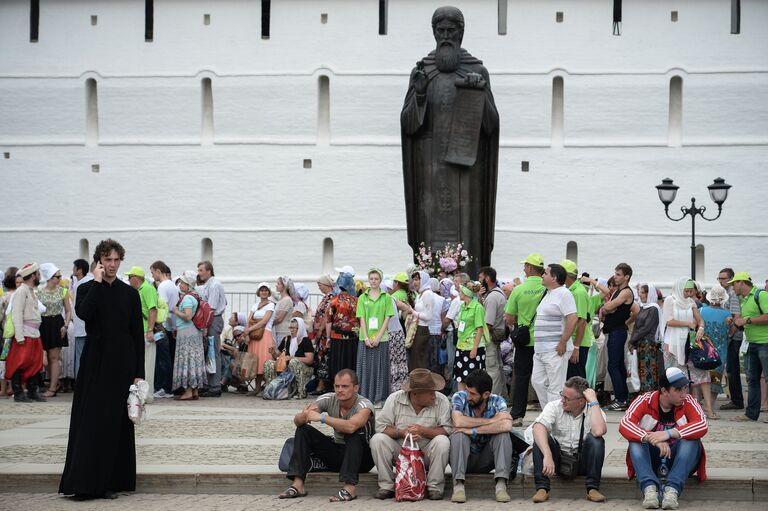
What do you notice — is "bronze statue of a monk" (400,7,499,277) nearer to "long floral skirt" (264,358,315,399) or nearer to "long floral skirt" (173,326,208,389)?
"long floral skirt" (264,358,315,399)

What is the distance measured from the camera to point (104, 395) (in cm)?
854

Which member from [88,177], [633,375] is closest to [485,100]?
[633,375]

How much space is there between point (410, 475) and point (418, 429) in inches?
13.1

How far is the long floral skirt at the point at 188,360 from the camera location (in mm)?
14805

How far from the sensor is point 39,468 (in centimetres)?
914

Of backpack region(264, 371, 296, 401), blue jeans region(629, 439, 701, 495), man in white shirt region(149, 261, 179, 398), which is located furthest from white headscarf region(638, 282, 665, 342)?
man in white shirt region(149, 261, 179, 398)

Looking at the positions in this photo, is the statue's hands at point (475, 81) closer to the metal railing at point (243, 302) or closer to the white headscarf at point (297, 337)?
the white headscarf at point (297, 337)

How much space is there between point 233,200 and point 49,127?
20.0ft

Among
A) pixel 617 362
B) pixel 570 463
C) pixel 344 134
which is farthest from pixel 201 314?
pixel 344 134

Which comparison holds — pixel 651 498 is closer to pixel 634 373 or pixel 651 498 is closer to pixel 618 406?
pixel 618 406

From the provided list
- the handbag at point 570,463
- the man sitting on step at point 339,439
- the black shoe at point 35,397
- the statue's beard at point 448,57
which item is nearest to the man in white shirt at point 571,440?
the handbag at point 570,463

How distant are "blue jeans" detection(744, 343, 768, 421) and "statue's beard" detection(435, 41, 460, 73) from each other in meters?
4.14

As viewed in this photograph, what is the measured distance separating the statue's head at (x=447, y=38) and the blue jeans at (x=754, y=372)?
13.7 ft

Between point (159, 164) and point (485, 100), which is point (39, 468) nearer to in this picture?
point (485, 100)
